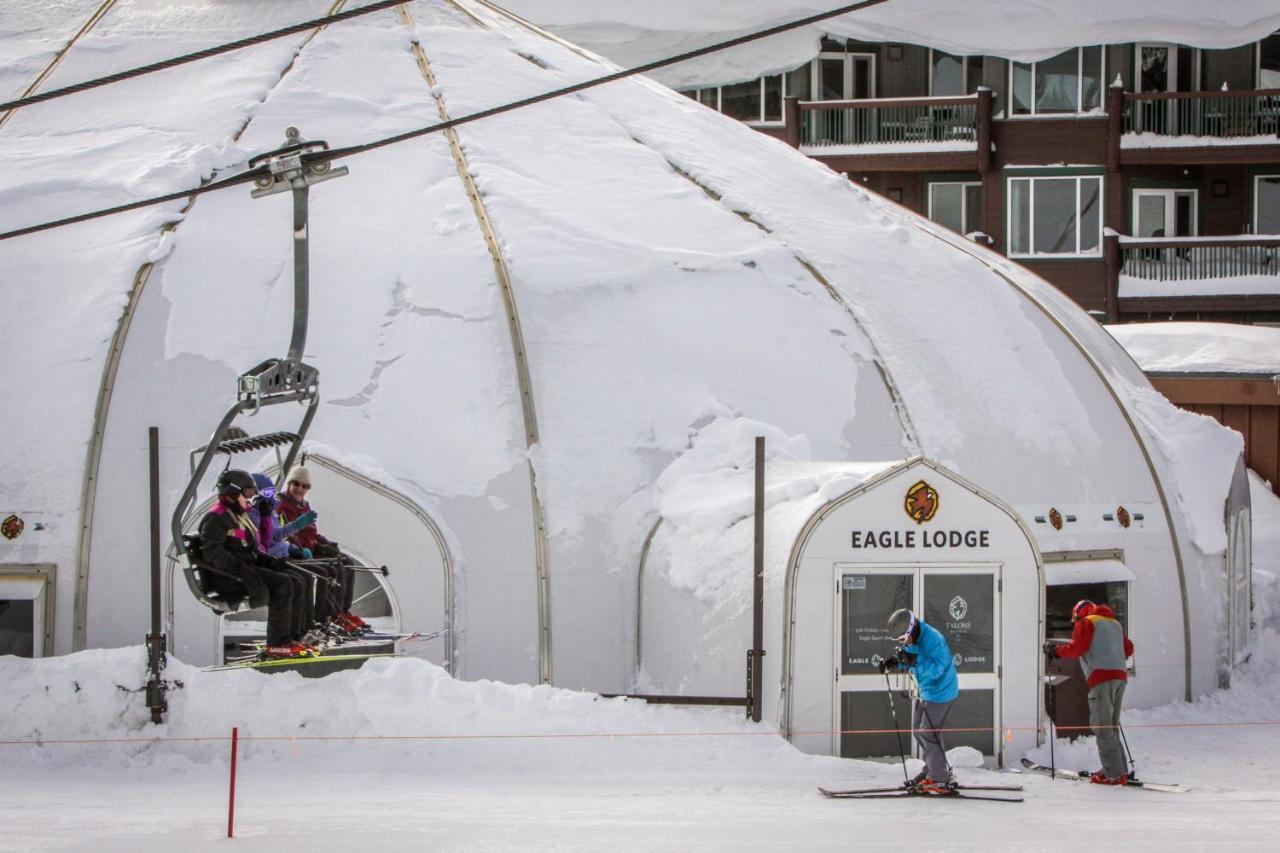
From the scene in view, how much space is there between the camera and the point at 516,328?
555 inches

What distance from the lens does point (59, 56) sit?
17.8 metres

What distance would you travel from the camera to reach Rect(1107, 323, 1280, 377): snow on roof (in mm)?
24203

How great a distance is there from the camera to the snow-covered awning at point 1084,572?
14258mm

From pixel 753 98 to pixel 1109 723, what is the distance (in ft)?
73.9

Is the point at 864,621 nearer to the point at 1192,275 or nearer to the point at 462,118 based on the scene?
the point at 462,118

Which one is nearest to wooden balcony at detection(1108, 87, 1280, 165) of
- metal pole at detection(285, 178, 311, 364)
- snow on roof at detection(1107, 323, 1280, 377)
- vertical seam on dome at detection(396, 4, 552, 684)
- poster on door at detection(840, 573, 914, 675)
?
snow on roof at detection(1107, 323, 1280, 377)

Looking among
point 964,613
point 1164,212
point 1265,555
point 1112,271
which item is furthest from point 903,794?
point 1164,212

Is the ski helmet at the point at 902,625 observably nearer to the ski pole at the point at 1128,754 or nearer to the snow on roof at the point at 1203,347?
the ski pole at the point at 1128,754

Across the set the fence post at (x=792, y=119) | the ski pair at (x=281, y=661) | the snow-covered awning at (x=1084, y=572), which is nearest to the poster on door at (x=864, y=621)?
the snow-covered awning at (x=1084, y=572)

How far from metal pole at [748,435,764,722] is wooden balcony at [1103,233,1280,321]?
1871cm

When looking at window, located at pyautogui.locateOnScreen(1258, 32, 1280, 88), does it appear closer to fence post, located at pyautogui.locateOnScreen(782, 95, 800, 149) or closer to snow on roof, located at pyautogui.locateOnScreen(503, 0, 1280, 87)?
snow on roof, located at pyautogui.locateOnScreen(503, 0, 1280, 87)

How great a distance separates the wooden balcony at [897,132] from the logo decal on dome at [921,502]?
18633mm

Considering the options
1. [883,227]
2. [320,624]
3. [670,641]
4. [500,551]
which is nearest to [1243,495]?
[883,227]

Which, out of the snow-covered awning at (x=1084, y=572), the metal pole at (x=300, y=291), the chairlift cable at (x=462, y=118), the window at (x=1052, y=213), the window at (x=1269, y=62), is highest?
the window at (x=1269, y=62)
